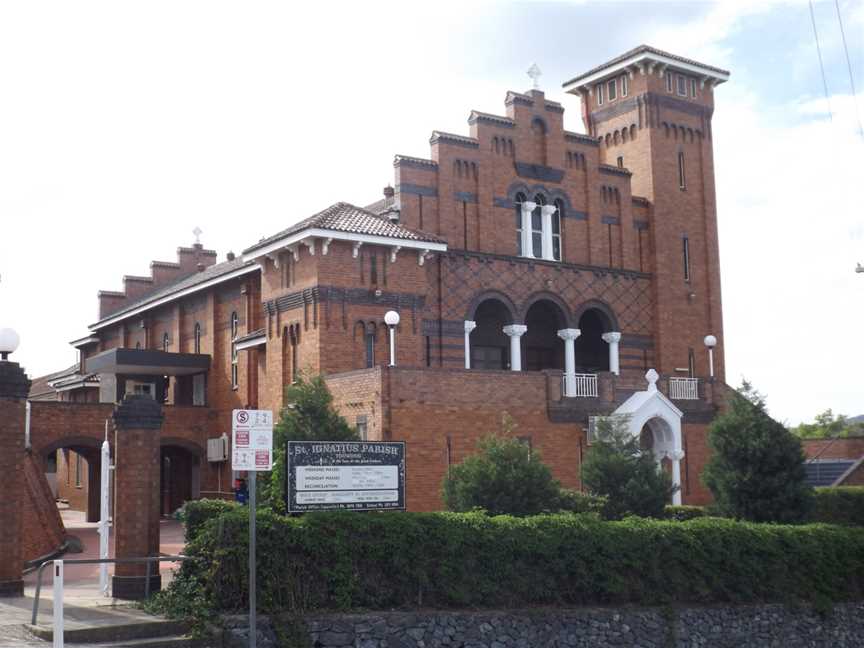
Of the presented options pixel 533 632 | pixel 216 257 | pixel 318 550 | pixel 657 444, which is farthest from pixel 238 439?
Result: pixel 216 257

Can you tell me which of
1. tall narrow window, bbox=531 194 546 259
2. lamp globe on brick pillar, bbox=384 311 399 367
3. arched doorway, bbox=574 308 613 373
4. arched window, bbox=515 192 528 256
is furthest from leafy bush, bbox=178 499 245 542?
arched doorway, bbox=574 308 613 373

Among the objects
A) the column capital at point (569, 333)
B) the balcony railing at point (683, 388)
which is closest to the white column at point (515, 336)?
the column capital at point (569, 333)

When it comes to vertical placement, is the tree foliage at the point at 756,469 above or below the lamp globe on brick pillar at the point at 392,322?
below

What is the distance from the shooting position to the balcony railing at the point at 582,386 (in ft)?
101

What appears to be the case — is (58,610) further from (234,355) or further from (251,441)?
(234,355)

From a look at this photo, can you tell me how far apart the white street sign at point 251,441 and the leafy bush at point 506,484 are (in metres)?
6.77

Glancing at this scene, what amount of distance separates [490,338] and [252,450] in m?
22.9

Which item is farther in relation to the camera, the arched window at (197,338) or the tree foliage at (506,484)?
the arched window at (197,338)

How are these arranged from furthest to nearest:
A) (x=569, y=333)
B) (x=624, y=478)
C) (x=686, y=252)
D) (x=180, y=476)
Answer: (x=180, y=476) → (x=686, y=252) → (x=569, y=333) → (x=624, y=478)

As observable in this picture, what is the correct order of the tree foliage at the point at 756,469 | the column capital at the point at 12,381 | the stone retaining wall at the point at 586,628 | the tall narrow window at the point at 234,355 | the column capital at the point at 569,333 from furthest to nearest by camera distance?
the tall narrow window at the point at 234,355, the column capital at the point at 569,333, the tree foliage at the point at 756,469, the column capital at the point at 12,381, the stone retaining wall at the point at 586,628

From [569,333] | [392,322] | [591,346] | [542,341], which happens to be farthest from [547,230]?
[392,322]

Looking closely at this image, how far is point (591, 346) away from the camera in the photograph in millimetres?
38281

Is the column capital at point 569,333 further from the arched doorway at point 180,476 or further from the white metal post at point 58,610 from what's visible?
the white metal post at point 58,610

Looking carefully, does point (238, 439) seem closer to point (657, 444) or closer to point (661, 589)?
point (661, 589)
